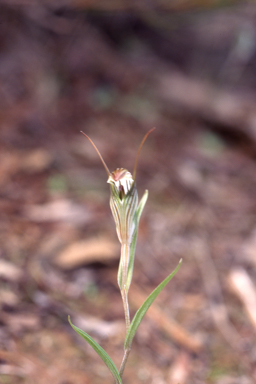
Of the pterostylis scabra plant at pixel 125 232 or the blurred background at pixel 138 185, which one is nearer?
the pterostylis scabra plant at pixel 125 232

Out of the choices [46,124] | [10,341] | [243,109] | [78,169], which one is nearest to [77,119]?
[46,124]

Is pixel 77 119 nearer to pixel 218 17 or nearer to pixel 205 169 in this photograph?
Answer: pixel 205 169

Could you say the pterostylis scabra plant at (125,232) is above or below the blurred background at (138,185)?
above

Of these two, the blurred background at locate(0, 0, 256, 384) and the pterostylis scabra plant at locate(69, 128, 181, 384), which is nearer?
the pterostylis scabra plant at locate(69, 128, 181, 384)

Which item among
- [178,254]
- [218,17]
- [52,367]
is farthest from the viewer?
[218,17]

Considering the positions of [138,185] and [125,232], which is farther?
[138,185]

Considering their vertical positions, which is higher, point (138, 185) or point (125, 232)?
point (125, 232)

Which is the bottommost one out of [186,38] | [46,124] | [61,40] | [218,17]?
[46,124]

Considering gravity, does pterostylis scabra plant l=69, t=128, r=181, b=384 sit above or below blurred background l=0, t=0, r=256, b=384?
above
